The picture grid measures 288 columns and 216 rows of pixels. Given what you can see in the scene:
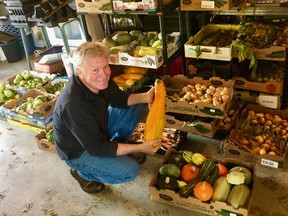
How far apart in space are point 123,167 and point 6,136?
172 centimetres

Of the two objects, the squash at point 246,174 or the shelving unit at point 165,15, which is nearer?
the squash at point 246,174

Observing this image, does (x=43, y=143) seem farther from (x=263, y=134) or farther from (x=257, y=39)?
(x=257, y=39)

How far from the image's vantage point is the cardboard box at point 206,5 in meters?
2.49

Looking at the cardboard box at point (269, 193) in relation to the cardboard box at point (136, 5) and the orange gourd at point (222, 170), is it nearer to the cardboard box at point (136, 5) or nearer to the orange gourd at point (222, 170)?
the orange gourd at point (222, 170)

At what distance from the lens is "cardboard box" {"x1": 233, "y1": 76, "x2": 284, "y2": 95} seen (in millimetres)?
2732

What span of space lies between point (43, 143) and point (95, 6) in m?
1.34

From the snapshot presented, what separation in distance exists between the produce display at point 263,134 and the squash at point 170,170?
1.96ft

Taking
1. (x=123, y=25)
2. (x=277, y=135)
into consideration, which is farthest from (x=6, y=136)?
(x=277, y=135)

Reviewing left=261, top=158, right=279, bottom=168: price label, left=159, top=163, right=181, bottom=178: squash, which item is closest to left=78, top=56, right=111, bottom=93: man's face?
left=159, top=163, right=181, bottom=178: squash

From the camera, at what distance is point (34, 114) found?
10.1 feet

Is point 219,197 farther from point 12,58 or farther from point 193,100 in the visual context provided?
point 12,58

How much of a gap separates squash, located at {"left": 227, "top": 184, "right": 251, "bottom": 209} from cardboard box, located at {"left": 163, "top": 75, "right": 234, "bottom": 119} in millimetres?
636

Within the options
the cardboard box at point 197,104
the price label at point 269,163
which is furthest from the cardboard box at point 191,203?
the cardboard box at point 197,104

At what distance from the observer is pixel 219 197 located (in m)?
1.96
